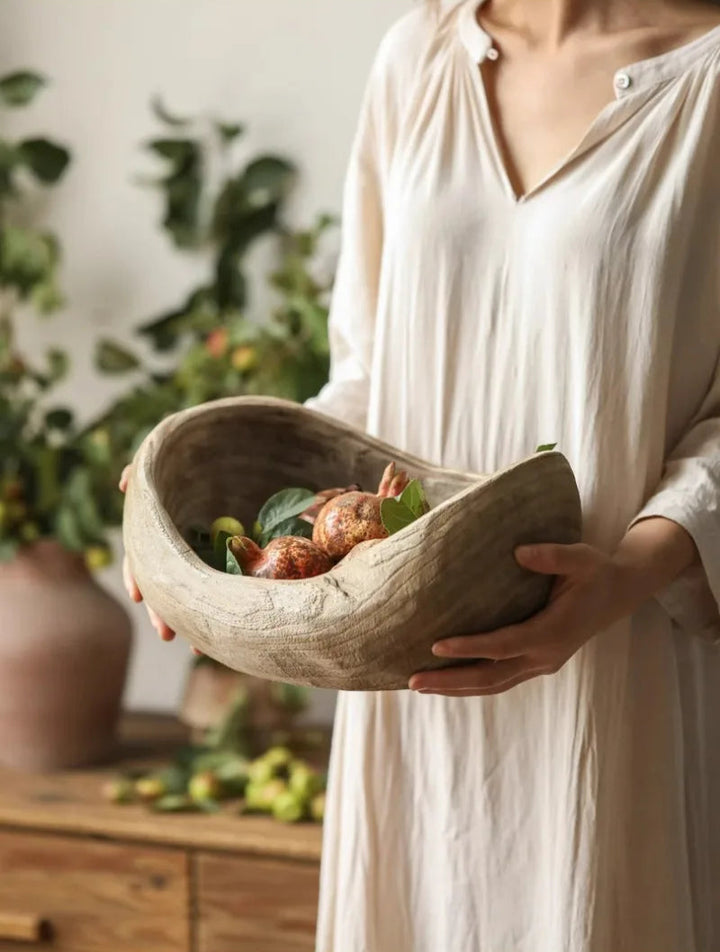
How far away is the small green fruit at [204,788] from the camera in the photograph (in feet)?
5.14

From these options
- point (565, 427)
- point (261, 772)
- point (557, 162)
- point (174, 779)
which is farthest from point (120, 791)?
point (557, 162)

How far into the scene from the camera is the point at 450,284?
99 centimetres

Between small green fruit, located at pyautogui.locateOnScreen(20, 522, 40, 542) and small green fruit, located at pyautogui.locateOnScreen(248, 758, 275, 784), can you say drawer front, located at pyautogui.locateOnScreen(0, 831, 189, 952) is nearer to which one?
small green fruit, located at pyautogui.locateOnScreen(248, 758, 275, 784)

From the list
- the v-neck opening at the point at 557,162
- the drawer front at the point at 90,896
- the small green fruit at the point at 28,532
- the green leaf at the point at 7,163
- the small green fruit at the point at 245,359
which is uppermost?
the green leaf at the point at 7,163

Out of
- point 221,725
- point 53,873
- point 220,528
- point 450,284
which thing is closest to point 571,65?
point 450,284

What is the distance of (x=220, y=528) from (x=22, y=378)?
1013mm

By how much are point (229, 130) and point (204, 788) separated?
2.96 feet

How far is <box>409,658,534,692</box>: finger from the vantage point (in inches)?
30.5

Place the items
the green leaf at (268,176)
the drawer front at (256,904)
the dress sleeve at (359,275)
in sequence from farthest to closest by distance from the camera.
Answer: the green leaf at (268,176)
the drawer front at (256,904)
the dress sleeve at (359,275)

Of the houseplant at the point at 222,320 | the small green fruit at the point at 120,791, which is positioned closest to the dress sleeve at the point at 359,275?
the houseplant at the point at 222,320

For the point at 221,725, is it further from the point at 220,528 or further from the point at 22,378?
the point at 220,528

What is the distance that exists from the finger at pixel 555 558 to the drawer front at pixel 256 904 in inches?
30.6

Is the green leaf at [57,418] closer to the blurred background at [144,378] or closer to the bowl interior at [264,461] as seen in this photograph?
the blurred background at [144,378]

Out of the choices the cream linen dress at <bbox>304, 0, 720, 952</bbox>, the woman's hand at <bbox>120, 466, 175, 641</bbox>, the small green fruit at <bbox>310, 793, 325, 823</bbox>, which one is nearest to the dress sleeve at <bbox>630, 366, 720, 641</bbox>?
the cream linen dress at <bbox>304, 0, 720, 952</bbox>
